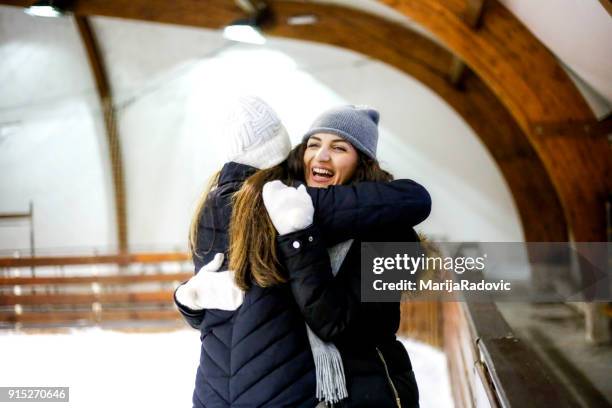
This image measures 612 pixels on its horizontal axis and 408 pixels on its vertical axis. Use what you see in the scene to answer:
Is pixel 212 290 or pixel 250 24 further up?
pixel 250 24

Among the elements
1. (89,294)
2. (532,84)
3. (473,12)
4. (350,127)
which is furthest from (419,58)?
(350,127)

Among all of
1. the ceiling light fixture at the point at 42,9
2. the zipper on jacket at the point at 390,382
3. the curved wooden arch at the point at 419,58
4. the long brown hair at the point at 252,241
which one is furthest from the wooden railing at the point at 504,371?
the ceiling light fixture at the point at 42,9

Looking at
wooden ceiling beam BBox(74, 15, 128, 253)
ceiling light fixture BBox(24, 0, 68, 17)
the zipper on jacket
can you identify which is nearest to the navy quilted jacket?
the zipper on jacket

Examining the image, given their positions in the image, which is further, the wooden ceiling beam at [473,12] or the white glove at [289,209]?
the wooden ceiling beam at [473,12]

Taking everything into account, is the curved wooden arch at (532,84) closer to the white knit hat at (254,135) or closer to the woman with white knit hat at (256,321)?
the white knit hat at (254,135)

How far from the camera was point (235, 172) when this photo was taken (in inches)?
53.0

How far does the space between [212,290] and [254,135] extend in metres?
0.32

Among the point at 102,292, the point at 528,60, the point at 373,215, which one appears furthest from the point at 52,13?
the point at 373,215

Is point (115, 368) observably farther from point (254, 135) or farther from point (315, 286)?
point (315, 286)

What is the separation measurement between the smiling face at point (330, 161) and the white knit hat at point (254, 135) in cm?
8

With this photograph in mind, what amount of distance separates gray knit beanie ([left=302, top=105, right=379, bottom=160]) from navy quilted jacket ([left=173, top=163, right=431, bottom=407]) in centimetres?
21

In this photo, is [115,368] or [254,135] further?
[115,368]

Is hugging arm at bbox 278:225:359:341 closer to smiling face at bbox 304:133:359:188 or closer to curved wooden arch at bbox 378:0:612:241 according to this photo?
smiling face at bbox 304:133:359:188

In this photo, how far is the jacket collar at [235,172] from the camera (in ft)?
4.41
